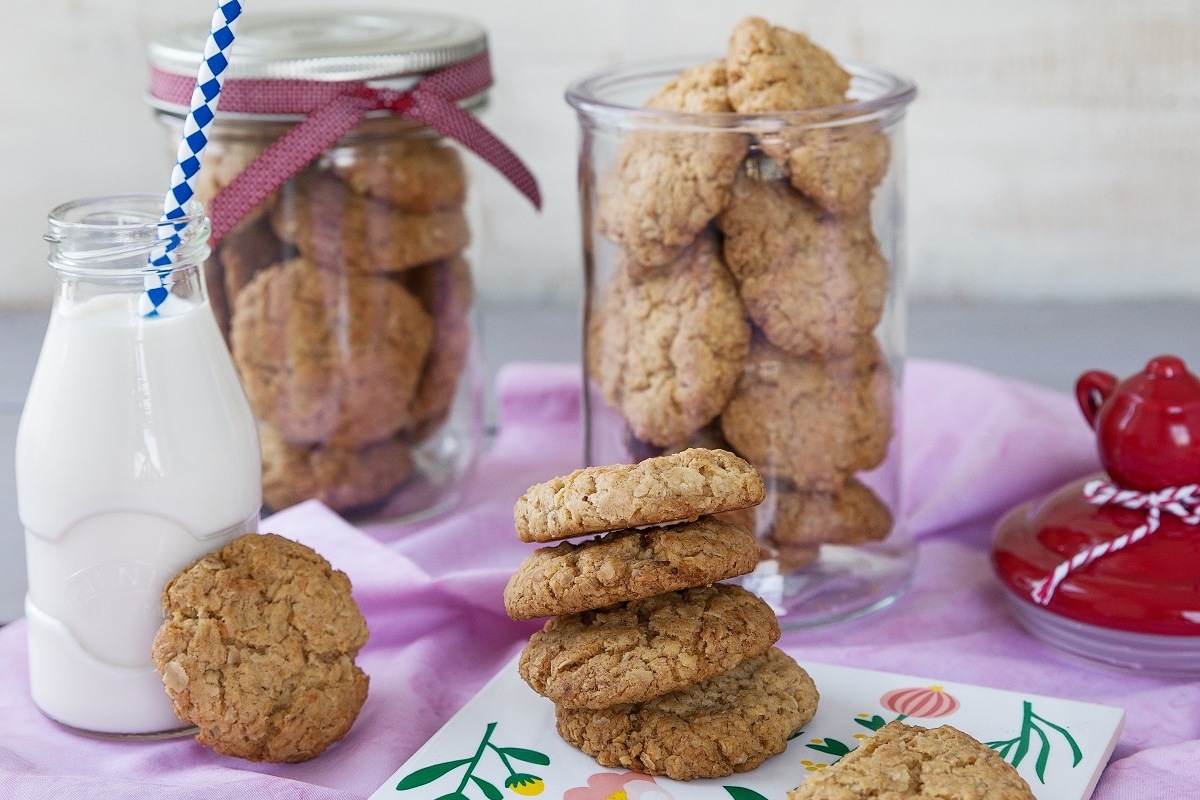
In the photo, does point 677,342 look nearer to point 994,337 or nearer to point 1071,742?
point 1071,742

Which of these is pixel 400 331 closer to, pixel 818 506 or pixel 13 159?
pixel 818 506

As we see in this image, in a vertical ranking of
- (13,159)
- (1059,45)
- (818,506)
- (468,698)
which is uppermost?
(1059,45)

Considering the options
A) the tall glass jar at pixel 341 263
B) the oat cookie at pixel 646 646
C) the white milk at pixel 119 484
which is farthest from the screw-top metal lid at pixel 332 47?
the oat cookie at pixel 646 646

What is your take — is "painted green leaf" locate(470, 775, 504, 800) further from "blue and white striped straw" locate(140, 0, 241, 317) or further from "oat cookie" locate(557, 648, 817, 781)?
"blue and white striped straw" locate(140, 0, 241, 317)

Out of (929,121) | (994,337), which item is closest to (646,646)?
(994,337)

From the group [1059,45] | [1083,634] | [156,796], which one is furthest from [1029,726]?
[1059,45]

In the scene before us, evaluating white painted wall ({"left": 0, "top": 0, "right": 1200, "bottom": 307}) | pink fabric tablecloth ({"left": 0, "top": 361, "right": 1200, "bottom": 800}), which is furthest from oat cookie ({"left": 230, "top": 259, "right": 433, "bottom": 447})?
white painted wall ({"left": 0, "top": 0, "right": 1200, "bottom": 307})
